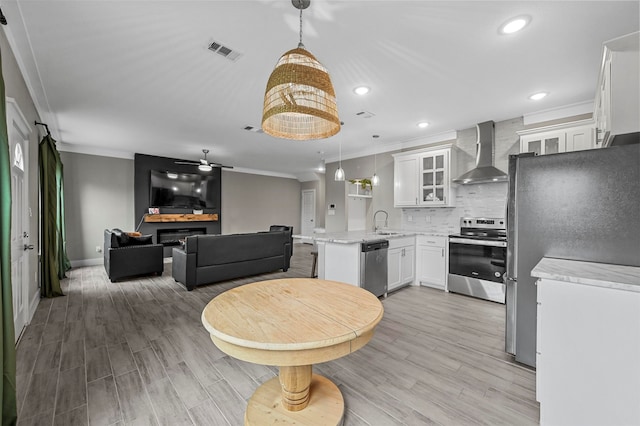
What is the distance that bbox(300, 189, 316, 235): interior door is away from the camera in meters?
10.0

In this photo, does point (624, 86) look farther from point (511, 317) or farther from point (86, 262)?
point (86, 262)

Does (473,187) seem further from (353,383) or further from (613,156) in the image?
(353,383)

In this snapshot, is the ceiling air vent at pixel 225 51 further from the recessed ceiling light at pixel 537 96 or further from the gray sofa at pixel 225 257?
the recessed ceiling light at pixel 537 96

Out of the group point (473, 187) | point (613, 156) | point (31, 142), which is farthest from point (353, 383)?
point (31, 142)

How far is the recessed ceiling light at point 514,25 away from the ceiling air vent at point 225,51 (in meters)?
2.22

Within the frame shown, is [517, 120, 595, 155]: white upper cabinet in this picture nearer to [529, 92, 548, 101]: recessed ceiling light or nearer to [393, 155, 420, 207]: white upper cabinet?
[529, 92, 548, 101]: recessed ceiling light

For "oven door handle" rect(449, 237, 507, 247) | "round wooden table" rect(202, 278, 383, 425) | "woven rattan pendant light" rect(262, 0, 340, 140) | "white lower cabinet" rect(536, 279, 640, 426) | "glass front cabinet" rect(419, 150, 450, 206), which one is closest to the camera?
"round wooden table" rect(202, 278, 383, 425)

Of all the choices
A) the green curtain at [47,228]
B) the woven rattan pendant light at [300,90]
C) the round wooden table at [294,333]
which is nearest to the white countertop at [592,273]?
the round wooden table at [294,333]

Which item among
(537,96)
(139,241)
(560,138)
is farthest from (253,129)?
(560,138)

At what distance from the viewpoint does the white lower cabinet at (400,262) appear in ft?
12.8

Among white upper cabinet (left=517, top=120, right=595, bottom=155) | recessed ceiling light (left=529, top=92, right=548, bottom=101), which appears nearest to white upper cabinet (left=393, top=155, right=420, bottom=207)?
white upper cabinet (left=517, top=120, right=595, bottom=155)

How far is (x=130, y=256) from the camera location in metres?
4.59

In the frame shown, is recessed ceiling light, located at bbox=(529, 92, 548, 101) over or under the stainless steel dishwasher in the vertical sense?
over

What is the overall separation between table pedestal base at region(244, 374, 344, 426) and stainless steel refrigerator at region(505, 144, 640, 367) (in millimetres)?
1419
